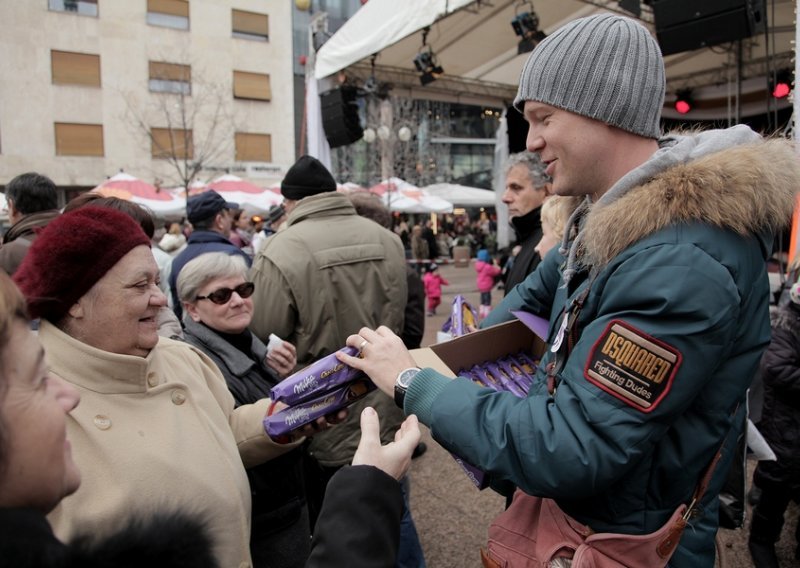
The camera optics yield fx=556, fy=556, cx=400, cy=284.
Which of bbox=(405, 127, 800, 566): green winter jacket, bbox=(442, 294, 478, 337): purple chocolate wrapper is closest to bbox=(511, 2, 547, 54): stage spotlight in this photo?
bbox=(442, 294, 478, 337): purple chocolate wrapper

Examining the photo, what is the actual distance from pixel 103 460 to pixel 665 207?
1.53 metres

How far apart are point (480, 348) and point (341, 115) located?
24.3 feet

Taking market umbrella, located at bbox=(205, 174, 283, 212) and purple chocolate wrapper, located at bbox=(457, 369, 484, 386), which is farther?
→ market umbrella, located at bbox=(205, 174, 283, 212)

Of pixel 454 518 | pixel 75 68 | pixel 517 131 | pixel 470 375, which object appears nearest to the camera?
pixel 470 375

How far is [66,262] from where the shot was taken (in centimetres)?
162

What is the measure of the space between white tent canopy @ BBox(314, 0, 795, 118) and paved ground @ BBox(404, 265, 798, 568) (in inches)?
186

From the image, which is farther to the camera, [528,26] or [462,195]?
[462,195]

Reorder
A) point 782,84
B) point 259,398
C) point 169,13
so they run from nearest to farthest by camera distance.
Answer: point 259,398 < point 782,84 < point 169,13

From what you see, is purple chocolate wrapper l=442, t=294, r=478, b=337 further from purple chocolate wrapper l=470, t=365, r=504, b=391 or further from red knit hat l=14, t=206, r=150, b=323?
red knit hat l=14, t=206, r=150, b=323

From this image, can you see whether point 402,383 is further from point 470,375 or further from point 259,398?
point 259,398

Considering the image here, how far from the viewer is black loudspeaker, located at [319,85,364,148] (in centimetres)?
870

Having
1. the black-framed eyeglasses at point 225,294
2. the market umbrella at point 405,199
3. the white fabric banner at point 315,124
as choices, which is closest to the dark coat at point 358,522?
the black-framed eyeglasses at point 225,294

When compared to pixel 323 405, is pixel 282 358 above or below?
below

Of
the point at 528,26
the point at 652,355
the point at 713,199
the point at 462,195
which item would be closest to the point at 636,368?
the point at 652,355
